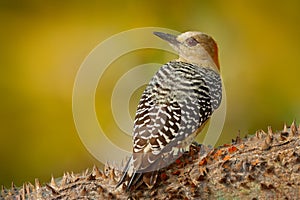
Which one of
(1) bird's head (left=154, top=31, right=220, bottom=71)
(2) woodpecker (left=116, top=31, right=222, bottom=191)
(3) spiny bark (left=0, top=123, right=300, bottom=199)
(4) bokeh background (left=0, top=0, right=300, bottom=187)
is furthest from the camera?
(4) bokeh background (left=0, top=0, right=300, bottom=187)

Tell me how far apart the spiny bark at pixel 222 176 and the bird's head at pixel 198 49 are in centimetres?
84

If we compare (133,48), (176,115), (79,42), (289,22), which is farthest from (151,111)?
(289,22)

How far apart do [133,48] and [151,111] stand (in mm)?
3063

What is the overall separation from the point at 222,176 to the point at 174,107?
22.4 inches

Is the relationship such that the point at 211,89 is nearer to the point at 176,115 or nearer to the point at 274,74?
the point at 176,115

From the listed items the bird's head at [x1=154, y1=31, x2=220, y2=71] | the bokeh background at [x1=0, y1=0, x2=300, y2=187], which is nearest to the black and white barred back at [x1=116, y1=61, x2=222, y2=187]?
the bird's head at [x1=154, y1=31, x2=220, y2=71]

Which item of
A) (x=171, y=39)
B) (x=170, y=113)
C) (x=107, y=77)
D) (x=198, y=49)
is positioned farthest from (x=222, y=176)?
(x=107, y=77)

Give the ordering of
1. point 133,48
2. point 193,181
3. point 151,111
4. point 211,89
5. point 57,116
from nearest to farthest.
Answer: point 193,181 → point 151,111 → point 211,89 → point 133,48 → point 57,116

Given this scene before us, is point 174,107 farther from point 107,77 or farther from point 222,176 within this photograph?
point 107,77

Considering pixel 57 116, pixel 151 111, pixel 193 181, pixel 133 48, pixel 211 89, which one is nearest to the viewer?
pixel 193 181

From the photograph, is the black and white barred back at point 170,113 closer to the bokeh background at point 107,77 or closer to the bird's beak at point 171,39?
the bird's beak at point 171,39

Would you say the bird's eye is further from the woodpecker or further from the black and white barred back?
the black and white barred back

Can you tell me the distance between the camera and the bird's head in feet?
13.9

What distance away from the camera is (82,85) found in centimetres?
687
